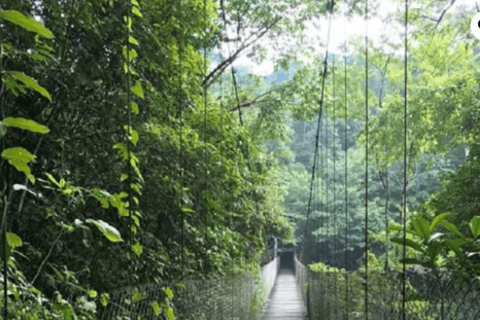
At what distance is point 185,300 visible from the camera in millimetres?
3158

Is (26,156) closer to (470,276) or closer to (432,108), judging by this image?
(470,276)

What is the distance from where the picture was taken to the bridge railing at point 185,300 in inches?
79.4

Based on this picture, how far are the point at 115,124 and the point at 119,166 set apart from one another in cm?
Answer: 29

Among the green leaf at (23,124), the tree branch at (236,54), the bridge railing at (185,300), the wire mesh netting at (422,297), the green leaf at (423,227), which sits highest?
the tree branch at (236,54)

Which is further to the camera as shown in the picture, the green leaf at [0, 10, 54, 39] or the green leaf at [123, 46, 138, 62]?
the green leaf at [123, 46, 138, 62]

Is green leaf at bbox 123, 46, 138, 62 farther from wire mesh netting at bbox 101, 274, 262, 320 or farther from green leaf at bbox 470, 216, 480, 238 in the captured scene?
green leaf at bbox 470, 216, 480, 238

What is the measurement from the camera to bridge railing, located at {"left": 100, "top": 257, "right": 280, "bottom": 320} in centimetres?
202

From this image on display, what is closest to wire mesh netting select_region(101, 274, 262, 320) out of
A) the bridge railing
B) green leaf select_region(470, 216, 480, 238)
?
the bridge railing

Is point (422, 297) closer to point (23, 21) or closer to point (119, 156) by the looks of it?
point (23, 21)

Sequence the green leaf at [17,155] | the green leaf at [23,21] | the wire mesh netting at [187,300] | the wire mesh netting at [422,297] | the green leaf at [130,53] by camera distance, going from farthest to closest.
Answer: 1. the wire mesh netting at [187,300]
2. the green leaf at [130,53]
3. the wire mesh netting at [422,297]
4. the green leaf at [17,155]
5. the green leaf at [23,21]

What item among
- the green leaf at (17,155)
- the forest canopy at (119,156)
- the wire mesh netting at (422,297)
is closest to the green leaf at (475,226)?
the forest canopy at (119,156)

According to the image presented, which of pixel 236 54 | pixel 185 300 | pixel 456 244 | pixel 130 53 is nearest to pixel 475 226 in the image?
pixel 456 244

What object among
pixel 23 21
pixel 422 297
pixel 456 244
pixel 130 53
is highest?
pixel 130 53

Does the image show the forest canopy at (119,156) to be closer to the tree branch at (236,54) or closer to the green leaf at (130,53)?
the green leaf at (130,53)
